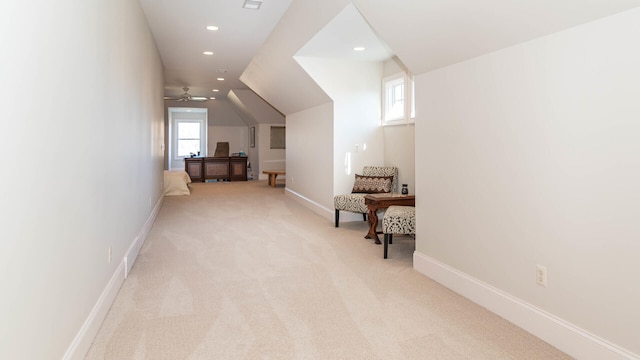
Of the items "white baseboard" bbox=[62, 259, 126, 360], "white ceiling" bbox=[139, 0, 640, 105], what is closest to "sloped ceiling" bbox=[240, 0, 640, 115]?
"white ceiling" bbox=[139, 0, 640, 105]

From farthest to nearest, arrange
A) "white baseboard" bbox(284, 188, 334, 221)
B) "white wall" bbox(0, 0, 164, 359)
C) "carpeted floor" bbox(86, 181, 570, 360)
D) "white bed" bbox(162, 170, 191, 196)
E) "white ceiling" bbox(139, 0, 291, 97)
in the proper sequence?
"white bed" bbox(162, 170, 191, 196), "white baseboard" bbox(284, 188, 334, 221), "white ceiling" bbox(139, 0, 291, 97), "carpeted floor" bbox(86, 181, 570, 360), "white wall" bbox(0, 0, 164, 359)

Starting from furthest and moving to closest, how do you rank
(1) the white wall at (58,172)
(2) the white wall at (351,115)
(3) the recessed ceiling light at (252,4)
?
(2) the white wall at (351,115), (3) the recessed ceiling light at (252,4), (1) the white wall at (58,172)

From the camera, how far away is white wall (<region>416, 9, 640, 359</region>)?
1853 millimetres

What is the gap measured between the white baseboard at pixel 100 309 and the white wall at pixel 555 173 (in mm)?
2529

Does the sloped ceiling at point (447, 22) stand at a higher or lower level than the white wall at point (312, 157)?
higher

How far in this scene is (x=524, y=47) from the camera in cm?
235

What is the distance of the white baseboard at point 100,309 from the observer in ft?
6.32

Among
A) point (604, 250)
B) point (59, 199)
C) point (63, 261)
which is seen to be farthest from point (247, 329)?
point (604, 250)

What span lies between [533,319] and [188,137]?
13.6 m

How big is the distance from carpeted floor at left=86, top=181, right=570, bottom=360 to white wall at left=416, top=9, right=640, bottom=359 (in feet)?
1.19

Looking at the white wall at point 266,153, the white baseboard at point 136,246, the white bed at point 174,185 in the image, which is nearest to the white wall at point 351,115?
the white baseboard at point 136,246

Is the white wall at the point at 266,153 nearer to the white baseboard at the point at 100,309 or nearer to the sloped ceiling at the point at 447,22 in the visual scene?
the sloped ceiling at the point at 447,22

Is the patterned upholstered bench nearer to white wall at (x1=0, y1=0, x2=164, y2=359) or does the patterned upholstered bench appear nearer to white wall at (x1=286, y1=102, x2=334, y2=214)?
white wall at (x1=286, y1=102, x2=334, y2=214)

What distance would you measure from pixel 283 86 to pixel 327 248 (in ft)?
12.4
